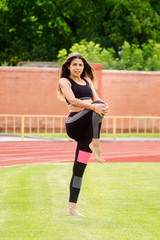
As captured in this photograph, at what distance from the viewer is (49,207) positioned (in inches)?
277

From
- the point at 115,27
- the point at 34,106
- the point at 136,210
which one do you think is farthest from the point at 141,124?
the point at 136,210

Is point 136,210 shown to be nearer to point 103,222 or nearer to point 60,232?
point 103,222

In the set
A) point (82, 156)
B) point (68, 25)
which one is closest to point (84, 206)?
point (82, 156)

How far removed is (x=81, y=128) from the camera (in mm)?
6324

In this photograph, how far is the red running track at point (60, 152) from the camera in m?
15.5

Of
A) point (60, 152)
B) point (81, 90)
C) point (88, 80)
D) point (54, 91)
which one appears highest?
point (88, 80)

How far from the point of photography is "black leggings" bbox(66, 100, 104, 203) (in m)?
6.27

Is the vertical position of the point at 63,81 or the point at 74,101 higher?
the point at 63,81

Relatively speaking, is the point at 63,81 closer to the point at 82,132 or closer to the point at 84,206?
the point at 82,132

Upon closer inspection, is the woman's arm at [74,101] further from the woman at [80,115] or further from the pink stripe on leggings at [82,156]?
the pink stripe on leggings at [82,156]

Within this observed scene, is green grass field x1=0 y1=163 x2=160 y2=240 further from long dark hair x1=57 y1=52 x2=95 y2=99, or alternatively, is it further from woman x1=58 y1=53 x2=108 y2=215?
long dark hair x1=57 y1=52 x2=95 y2=99

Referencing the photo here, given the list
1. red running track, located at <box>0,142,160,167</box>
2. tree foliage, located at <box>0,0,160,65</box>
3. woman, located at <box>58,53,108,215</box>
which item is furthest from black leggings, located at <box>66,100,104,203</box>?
tree foliage, located at <box>0,0,160,65</box>

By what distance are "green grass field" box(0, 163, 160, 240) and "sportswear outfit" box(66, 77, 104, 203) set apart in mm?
512

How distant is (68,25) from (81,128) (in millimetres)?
39812
